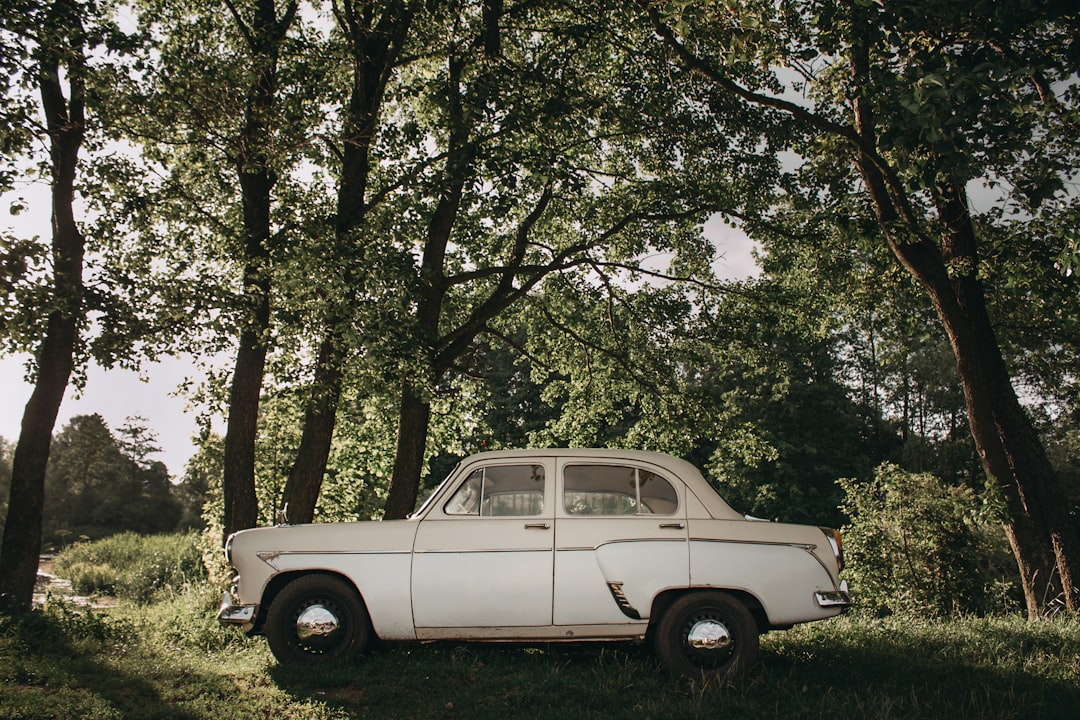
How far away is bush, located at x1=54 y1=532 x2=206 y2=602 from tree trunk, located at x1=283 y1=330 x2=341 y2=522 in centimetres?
714

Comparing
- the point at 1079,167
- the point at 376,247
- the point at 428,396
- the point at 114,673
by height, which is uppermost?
the point at 1079,167

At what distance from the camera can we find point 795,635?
8633 millimetres

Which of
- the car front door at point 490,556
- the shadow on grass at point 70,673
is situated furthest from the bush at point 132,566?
the car front door at point 490,556

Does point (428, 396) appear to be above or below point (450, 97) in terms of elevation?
below

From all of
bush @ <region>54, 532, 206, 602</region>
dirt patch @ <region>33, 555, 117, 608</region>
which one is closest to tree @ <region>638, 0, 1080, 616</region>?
bush @ <region>54, 532, 206, 602</region>

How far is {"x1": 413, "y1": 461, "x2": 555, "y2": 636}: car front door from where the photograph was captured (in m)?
6.87

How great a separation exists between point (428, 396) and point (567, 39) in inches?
270

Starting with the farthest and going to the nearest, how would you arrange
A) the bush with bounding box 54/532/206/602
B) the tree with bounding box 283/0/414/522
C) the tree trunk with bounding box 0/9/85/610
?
the bush with bounding box 54/532/206/602 < the tree trunk with bounding box 0/9/85/610 < the tree with bounding box 283/0/414/522

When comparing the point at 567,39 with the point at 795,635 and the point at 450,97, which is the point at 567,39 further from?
the point at 795,635

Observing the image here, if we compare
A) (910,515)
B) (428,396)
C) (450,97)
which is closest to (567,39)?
(450,97)

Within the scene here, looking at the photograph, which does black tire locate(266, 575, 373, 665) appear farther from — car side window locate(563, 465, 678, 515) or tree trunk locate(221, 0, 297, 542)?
tree trunk locate(221, 0, 297, 542)

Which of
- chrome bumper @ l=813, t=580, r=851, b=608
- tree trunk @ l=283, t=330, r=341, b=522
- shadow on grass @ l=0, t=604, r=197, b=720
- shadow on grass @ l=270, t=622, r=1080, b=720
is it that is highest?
tree trunk @ l=283, t=330, r=341, b=522

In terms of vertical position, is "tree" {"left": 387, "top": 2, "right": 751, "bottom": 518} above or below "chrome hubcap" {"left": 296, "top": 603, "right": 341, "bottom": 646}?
above

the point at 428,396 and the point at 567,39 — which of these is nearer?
the point at 428,396
